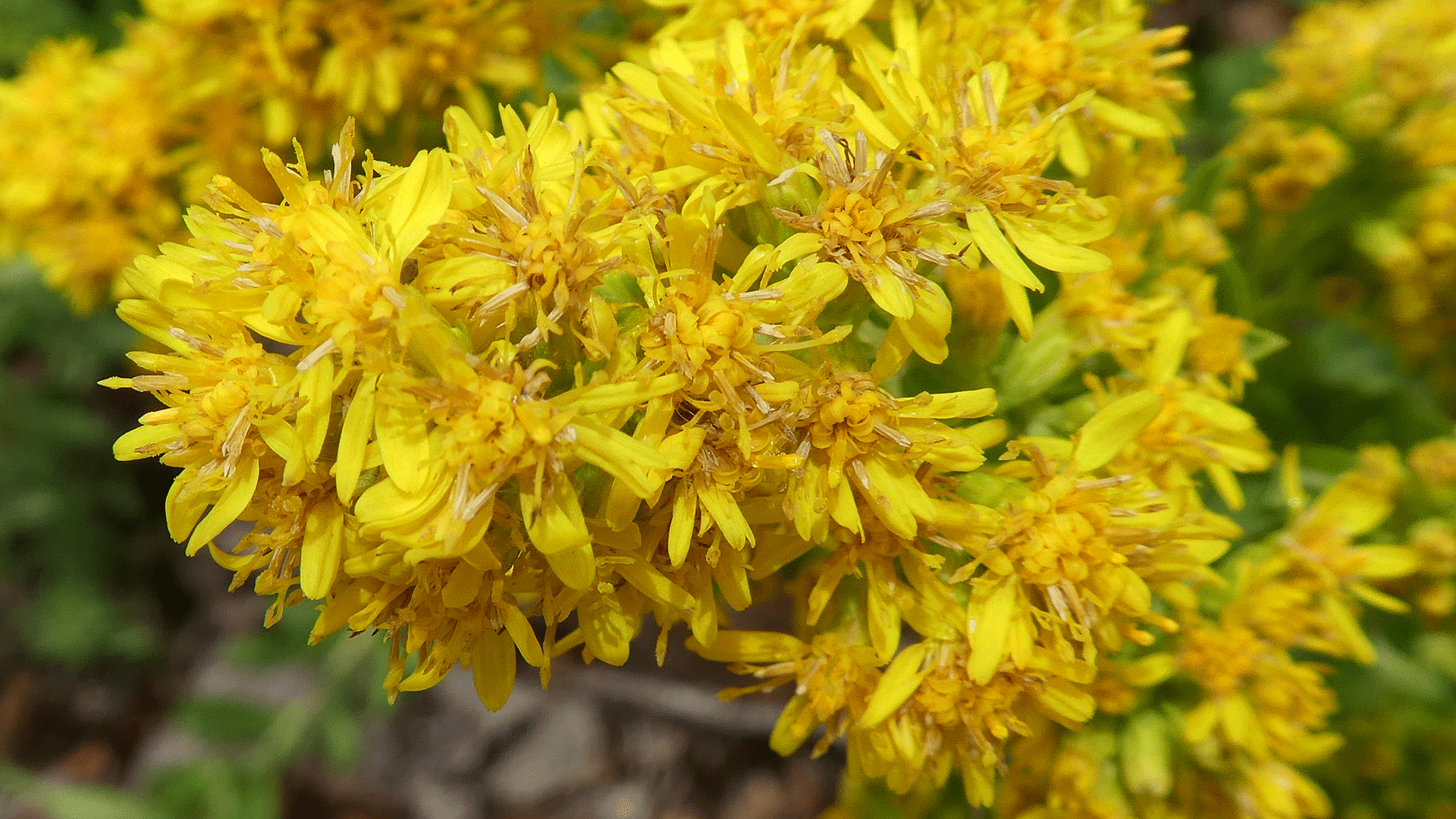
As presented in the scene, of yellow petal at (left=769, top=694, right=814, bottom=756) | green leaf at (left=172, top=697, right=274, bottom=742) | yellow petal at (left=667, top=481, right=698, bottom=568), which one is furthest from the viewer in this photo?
green leaf at (left=172, top=697, right=274, bottom=742)

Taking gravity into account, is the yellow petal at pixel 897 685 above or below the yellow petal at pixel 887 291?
below

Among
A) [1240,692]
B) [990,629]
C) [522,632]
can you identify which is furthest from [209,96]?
[1240,692]

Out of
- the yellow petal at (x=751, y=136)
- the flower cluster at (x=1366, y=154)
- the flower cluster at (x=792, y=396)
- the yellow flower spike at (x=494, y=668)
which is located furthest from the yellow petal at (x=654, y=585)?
the flower cluster at (x=1366, y=154)

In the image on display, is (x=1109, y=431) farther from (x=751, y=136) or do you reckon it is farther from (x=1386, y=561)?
(x=1386, y=561)

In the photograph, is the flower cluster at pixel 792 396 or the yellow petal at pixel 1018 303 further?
the yellow petal at pixel 1018 303

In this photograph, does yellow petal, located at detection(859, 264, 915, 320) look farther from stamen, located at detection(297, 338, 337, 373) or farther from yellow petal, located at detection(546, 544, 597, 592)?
stamen, located at detection(297, 338, 337, 373)

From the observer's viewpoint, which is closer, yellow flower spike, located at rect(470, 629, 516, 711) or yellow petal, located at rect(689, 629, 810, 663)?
yellow flower spike, located at rect(470, 629, 516, 711)

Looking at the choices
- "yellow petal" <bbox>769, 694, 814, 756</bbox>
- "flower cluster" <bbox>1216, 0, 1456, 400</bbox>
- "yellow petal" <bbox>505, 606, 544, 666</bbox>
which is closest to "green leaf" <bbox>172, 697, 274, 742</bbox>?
"yellow petal" <bbox>769, 694, 814, 756</bbox>

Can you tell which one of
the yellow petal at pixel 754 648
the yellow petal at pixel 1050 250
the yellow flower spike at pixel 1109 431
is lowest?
the yellow petal at pixel 754 648

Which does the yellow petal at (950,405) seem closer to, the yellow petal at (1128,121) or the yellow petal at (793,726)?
the yellow petal at (793,726)

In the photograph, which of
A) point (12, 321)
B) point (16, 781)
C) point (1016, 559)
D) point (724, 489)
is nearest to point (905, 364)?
point (1016, 559)
